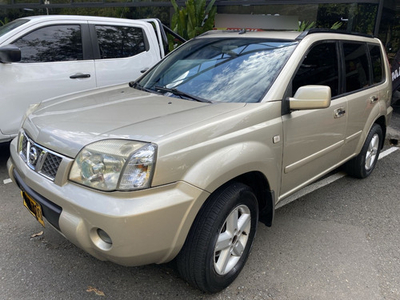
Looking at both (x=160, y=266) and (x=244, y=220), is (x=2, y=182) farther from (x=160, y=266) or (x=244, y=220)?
(x=244, y=220)

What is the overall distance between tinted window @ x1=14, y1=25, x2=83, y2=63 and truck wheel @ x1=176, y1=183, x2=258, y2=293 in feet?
10.3

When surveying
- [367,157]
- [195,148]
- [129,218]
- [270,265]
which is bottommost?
[270,265]

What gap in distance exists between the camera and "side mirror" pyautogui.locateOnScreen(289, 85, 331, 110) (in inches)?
95.0

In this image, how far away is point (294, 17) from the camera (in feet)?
28.3

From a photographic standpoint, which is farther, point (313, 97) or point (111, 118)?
point (313, 97)

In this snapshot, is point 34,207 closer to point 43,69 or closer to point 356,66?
point 43,69

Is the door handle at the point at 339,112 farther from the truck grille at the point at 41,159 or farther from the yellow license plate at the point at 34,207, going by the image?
the yellow license plate at the point at 34,207

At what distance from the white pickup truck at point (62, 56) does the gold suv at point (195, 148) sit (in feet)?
4.48

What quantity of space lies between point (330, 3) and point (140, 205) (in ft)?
26.5

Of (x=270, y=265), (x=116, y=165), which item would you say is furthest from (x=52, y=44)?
(x=270, y=265)

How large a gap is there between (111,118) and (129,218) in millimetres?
763

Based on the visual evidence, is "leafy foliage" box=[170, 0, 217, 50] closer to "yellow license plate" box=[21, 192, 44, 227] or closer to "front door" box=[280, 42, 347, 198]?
"front door" box=[280, 42, 347, 198]

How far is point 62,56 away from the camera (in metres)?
4.36

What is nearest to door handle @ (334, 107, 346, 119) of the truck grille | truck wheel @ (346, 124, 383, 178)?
truck wheel @ (346, 124, 383, 178)
